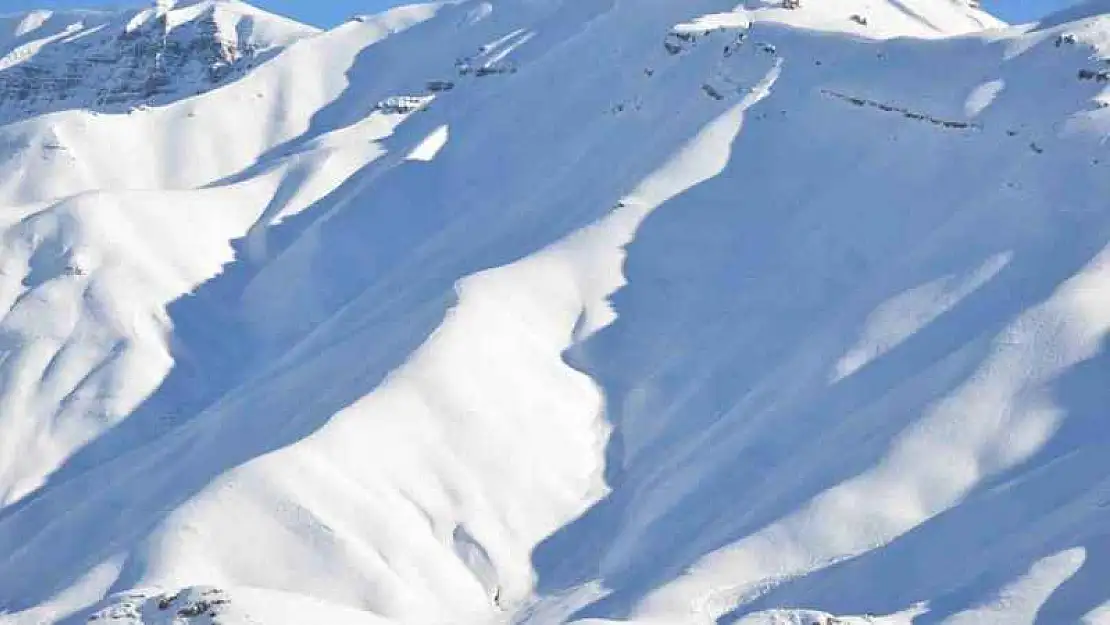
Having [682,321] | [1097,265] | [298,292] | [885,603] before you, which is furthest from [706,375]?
[298,292]

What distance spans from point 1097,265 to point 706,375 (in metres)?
18.6

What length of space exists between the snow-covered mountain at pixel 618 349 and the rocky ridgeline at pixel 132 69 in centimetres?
3916

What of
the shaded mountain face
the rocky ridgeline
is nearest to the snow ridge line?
the shaded mountain face

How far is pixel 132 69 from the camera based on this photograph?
18762 cm

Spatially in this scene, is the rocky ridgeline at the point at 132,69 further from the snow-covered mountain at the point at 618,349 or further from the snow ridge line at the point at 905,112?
the snow ridge line at the point at 905,112

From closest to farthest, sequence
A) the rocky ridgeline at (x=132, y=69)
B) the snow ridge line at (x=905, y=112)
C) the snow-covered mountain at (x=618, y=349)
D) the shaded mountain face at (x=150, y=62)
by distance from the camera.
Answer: the snow-covered mountain at (x=618, y=349) < the snow ridge line at (x=905, y=112) < the shaded mountain face at (x=150, y=62) < the rocky ridgeline at (x=132, y=69)

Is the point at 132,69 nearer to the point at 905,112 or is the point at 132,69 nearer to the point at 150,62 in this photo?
the point at 150,62

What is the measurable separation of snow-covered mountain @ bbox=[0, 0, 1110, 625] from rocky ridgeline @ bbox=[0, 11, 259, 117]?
39.2 metres

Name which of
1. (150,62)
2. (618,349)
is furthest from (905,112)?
(150,62)

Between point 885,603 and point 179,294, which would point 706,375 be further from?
point 179,294

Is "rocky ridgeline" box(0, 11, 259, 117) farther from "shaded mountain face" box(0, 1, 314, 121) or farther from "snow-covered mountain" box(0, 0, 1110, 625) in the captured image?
"snow-covered mountain" box(0, 0, 1110, 625)

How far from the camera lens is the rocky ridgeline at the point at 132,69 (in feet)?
595

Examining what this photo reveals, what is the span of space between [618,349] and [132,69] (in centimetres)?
10824

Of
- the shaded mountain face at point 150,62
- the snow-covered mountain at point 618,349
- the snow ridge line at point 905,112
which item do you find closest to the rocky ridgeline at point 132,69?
the shaded mountain face at point 150,62
